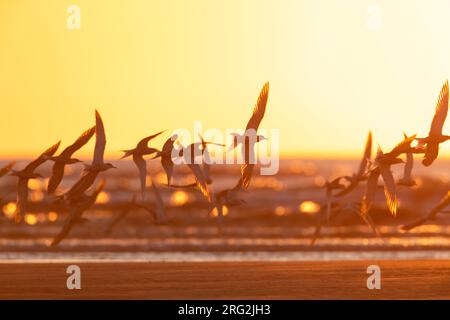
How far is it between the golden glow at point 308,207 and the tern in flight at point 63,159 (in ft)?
68.5

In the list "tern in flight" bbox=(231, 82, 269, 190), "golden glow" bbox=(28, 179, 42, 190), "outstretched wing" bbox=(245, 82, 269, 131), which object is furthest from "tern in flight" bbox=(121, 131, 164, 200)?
"golden glow" bbox=(28, 179, 42, 190)

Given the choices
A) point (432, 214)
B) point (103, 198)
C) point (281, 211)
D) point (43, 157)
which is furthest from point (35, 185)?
point (432, 214)

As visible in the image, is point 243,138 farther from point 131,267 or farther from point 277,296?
point 131,267

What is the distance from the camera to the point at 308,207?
38938 mm

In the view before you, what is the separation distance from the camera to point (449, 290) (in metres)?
17.4

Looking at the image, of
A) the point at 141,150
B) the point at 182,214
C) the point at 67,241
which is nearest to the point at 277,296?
the point at 141,150

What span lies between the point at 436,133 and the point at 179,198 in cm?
2385

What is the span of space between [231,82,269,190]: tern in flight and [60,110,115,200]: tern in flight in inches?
71.7

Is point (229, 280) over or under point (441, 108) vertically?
under

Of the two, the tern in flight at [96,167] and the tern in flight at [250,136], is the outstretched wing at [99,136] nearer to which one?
the tern in flight at [96,167]

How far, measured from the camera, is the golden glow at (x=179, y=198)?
40156 mm

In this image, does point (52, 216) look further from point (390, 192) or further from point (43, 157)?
point (390, 192)

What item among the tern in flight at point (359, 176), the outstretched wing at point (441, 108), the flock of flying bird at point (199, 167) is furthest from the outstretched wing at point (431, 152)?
the tern in flight at point (359, 176)

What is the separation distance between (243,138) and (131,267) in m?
3.86
